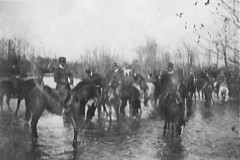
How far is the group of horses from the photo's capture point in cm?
697

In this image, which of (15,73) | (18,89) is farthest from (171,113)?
(15,73)

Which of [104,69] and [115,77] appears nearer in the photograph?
[104,69]

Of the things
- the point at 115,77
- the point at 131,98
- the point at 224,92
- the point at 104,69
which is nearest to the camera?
the point at 104,69

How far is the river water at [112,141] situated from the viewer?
Result: 21.5 ft

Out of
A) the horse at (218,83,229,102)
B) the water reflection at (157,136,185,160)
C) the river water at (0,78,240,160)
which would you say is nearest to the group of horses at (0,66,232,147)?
the river water at (0,78,240,160)

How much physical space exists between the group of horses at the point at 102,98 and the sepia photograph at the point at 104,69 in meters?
0.02

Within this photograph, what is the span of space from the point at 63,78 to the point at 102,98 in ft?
6.69

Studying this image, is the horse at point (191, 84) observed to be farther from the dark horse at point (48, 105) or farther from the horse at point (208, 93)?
the dark horse at point (48, 105)

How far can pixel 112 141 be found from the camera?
7.53 meters

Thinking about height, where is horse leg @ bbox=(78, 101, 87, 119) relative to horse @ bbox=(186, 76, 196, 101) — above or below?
below

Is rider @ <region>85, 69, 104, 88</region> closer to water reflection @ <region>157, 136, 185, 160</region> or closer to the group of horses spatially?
the group of horses

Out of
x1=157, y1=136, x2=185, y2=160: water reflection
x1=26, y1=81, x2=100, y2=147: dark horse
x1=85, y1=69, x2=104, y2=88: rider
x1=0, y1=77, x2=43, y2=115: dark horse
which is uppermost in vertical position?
x1=85, y1=69, x2=104, y2=88: rider

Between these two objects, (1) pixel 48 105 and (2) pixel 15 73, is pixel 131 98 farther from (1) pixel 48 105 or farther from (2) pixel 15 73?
(2) pixel 15 73

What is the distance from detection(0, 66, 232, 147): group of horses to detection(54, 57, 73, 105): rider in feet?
0.29
